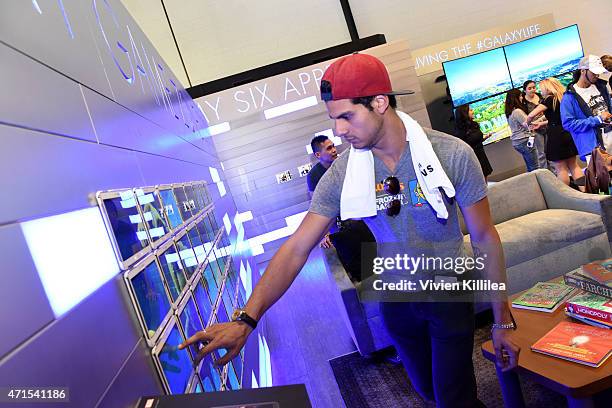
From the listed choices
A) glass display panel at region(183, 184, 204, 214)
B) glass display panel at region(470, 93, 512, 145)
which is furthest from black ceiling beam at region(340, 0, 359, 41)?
glass display panel at region(183, 184, 204, 214)

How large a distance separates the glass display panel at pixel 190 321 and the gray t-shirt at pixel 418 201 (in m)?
0.56

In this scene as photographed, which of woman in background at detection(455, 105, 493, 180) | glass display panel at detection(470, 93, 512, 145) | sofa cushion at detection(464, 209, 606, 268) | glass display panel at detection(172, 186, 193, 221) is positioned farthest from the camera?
glass display panel at detection(470, 93, 512, 145)

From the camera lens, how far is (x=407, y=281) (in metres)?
1.62

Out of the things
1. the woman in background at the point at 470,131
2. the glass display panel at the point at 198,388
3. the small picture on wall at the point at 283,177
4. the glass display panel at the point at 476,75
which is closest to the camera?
the glass display panel at the point at 198,388

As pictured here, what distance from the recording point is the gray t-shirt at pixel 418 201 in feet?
5.07

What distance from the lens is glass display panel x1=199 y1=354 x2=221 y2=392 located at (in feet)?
5.03

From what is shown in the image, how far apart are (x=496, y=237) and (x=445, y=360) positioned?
47cm

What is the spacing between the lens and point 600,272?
2.15 m

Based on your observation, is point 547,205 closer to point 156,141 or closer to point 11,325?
point 156,141

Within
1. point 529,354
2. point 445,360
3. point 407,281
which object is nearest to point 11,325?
point 407,281

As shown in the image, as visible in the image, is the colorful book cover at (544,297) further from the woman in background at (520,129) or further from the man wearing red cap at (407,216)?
the woman in background at (520,129)

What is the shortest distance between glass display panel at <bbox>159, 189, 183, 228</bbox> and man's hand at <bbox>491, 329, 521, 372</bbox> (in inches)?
51.7

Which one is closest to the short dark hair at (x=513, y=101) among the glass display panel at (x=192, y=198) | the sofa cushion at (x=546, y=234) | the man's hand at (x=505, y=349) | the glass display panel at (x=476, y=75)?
the glass display panel at (x=476, y=75)

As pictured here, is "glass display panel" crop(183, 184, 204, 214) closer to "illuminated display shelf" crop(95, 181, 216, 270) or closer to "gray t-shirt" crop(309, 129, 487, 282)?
"illuminated display shelf" crop(95, 181, 216, 270)
